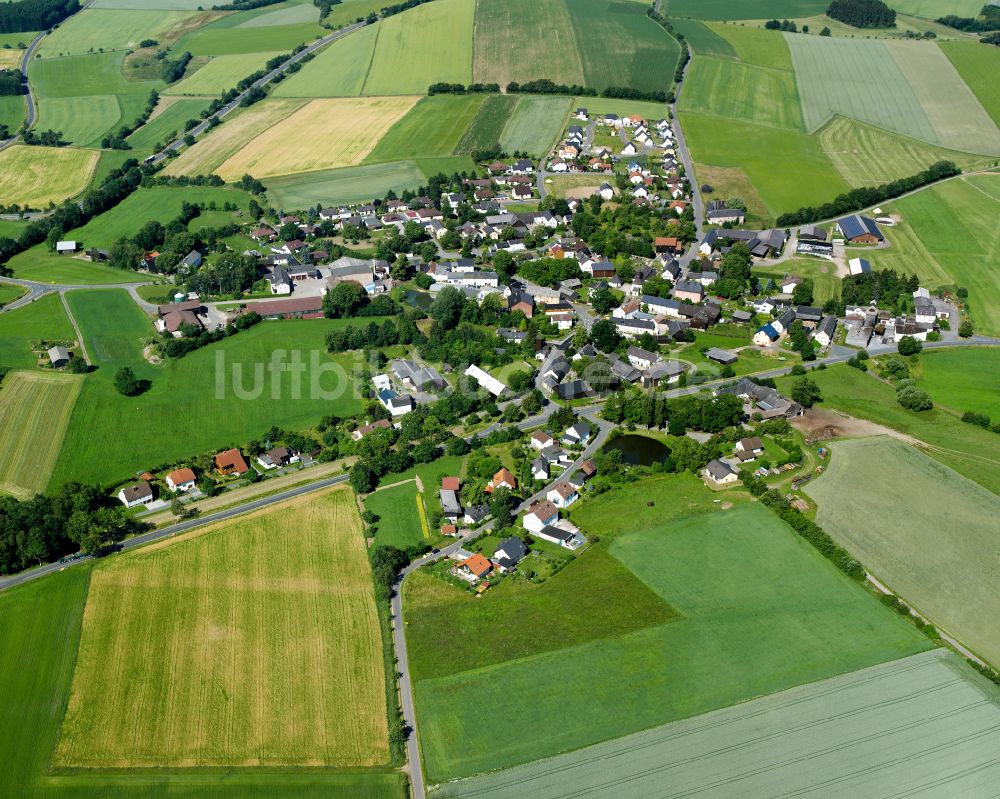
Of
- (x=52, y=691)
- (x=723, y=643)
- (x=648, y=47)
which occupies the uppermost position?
(x=648, y=47)

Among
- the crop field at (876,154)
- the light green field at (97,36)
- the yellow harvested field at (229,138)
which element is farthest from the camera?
the light green field at (97,36)

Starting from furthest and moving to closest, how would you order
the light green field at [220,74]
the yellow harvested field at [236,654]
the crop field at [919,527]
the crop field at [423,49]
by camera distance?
the light green field at [220,74], the crop field at [423,49], the crop field at [919,527], the yellow harvested field at [236,654]

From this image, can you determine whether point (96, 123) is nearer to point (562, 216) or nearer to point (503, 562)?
point (562, 216)

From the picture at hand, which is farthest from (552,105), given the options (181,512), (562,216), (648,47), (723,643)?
(723,643)

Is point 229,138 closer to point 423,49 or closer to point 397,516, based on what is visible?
point 423,49

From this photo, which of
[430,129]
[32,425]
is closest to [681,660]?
[32,425]

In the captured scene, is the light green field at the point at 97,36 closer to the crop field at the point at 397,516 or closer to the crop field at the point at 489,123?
the crop field at the point at 489,123

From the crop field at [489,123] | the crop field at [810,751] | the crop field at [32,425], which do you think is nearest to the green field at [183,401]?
the crop field at [32,425]

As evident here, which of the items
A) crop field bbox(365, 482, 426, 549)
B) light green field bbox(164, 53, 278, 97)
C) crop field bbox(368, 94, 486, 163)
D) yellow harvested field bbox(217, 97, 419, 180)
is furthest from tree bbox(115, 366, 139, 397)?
light green field bbox(164, 53, 278, 97)
